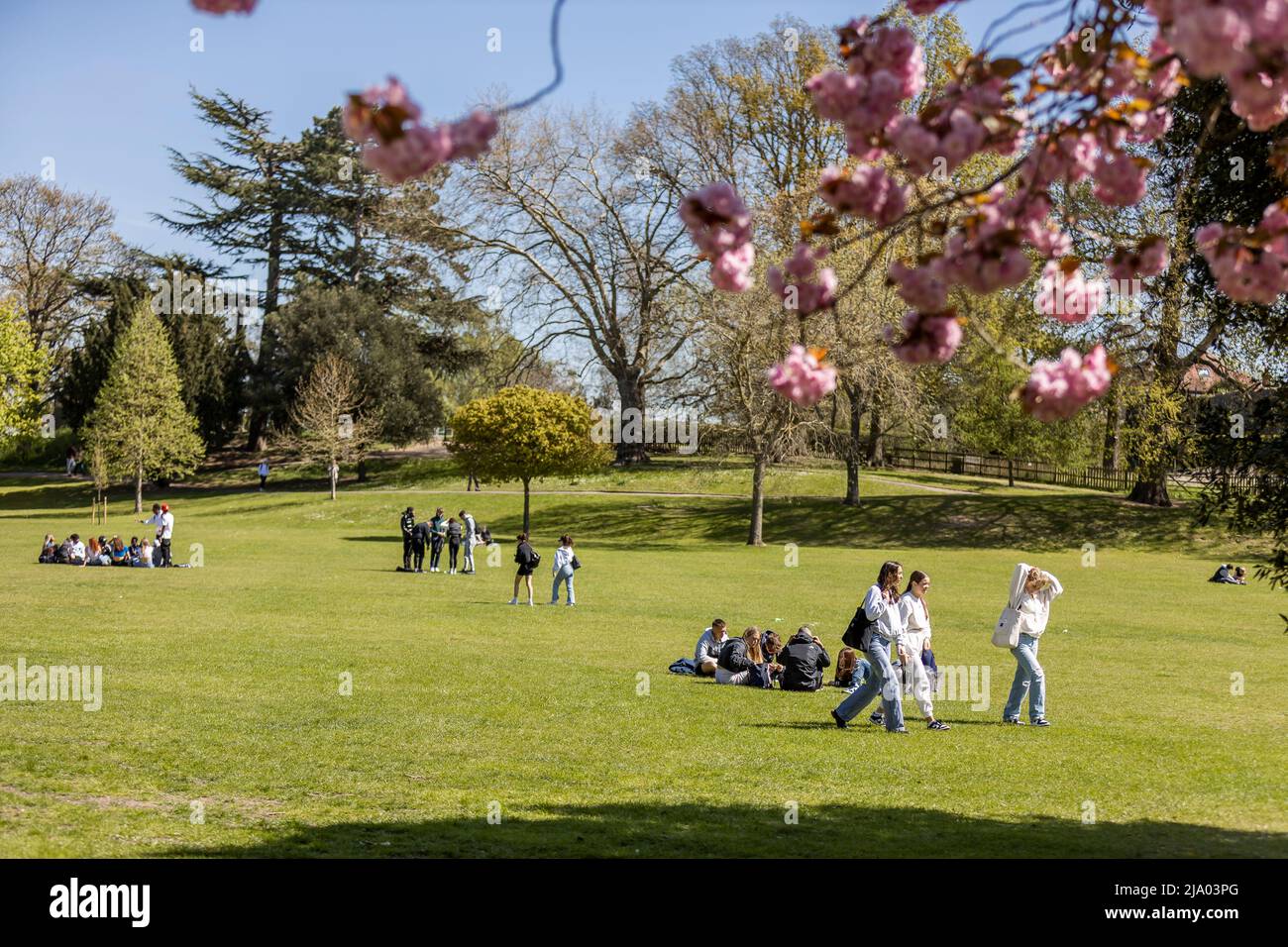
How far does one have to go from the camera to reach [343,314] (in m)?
70.0

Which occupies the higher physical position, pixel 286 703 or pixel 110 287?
pixel 110 287

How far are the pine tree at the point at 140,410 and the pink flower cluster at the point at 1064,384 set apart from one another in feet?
196

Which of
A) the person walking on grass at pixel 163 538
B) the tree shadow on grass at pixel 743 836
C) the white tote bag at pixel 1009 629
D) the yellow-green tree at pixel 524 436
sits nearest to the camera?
the tree shadow on grass at pixel 743 836

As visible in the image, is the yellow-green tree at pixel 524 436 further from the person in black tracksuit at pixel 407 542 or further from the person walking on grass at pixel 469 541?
the person walking on grass at pixel 469 541

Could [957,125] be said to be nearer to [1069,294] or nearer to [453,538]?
[1069,294]

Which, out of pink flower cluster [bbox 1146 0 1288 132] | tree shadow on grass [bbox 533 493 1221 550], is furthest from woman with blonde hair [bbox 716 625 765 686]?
tree shadow on grass [bbox 533 493 1221 550]

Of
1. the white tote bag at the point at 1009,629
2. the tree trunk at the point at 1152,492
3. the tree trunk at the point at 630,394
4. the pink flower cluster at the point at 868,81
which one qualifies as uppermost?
the tree trunk at the point at 630,394

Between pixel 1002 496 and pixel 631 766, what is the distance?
45522 millimetres

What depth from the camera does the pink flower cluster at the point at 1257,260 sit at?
18.0 ft

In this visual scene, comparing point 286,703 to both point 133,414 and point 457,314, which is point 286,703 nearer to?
point 133,414

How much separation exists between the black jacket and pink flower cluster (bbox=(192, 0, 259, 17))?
46.4ft

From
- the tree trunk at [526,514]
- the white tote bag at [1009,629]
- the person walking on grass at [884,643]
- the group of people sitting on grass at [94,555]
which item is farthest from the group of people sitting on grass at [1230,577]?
A: the group of people sitting on grass at [94,555]

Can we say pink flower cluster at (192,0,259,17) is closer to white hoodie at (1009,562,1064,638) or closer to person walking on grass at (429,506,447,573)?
white hoodie at (1009,562,1064,638)
